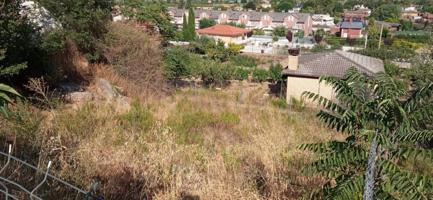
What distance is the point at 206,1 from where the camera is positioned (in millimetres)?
152500

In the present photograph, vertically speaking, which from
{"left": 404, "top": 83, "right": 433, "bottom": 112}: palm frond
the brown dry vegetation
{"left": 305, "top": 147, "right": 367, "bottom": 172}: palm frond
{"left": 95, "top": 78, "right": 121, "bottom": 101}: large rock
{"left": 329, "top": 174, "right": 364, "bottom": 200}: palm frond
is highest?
{"left": 404, "top": 83, "right": 433, "bottom": 112}: palm frond

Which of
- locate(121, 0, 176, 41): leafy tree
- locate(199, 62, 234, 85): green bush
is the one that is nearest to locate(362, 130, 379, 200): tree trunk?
locate(121, 0, 176, 41): leafy tree

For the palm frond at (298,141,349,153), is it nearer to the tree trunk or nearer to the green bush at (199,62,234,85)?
the tree trunk

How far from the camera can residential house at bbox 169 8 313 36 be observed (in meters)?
75.1

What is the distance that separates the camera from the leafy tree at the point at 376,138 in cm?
228

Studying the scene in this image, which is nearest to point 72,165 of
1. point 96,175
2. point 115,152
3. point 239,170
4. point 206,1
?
point 96,175

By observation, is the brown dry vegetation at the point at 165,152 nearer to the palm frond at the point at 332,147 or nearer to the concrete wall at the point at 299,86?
the palm frond at the point at 332,147

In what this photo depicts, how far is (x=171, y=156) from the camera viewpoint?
4684 millimetres

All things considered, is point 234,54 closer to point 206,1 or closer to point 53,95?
point 53,95

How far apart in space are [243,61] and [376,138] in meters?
38.2

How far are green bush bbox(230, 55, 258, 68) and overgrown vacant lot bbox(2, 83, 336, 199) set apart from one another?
3164 centimetres

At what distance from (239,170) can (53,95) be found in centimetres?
559

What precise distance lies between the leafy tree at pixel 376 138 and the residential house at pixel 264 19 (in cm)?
7262

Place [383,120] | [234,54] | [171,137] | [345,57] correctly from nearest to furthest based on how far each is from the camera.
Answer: [383,120]
[171,137]
[345,57]
[234,54]
